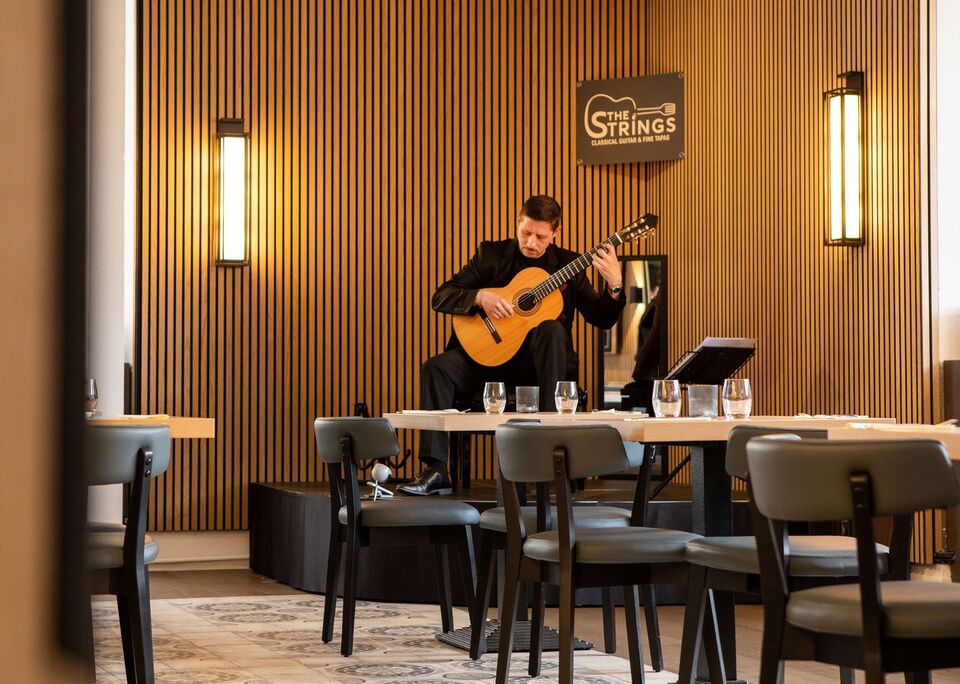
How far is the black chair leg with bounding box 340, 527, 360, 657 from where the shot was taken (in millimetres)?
4176

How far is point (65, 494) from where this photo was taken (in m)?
0.42

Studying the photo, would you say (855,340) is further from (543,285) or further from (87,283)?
(87,283)

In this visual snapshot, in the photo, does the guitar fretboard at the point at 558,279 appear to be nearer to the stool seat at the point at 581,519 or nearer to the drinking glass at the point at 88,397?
the stool seat at the point at 581,519

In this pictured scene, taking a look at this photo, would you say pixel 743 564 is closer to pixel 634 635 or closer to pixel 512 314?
pixel 634 635

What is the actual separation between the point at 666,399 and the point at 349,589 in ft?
4.18

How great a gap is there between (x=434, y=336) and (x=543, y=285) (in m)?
1.80

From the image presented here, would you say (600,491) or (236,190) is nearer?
(600,491)

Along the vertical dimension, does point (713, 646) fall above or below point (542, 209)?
below

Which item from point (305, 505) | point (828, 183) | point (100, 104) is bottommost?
point (305, 505)

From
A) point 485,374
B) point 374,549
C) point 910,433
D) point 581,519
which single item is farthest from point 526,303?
point 910,433

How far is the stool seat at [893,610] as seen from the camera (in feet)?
6.43

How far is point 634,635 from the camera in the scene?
3496 millimetres

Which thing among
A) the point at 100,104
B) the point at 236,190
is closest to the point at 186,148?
the point at 236,190

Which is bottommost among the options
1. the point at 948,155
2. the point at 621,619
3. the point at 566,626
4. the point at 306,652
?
the point at 621,619
